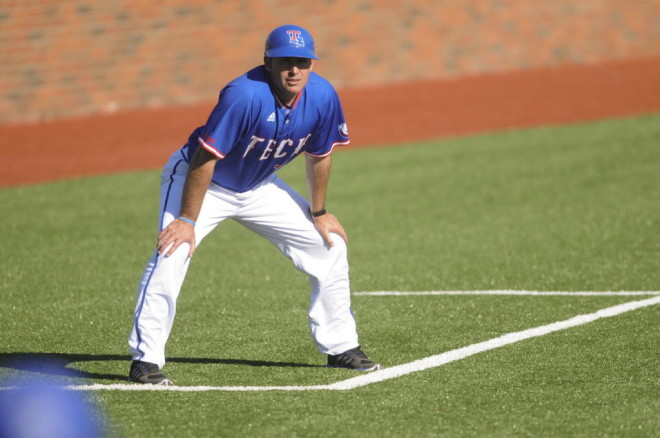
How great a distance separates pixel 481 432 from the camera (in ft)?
16.4

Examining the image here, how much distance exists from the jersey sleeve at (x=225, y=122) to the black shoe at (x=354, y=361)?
55.2 inches

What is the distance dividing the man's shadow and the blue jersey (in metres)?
1.06

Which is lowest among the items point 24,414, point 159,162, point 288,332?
point 159,162

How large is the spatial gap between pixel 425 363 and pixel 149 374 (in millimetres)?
1567

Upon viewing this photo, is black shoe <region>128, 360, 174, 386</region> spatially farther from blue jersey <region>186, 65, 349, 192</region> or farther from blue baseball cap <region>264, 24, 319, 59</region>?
blue baseball cap <region>264, 24, 319, 59</region>

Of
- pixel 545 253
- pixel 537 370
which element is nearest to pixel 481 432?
pixel 537 370

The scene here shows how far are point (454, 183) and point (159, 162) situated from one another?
4.92 metres

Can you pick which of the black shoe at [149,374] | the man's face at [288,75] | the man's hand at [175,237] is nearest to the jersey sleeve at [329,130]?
the man's face at [288,75]

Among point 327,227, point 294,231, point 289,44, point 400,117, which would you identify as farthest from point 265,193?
point 400,117

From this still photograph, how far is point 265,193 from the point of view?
20.5 ft

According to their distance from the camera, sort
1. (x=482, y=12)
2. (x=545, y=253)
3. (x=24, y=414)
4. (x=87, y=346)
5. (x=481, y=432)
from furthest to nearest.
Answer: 1. (x=482, y=12)
2. (x=545, y=253)
3. (x=87, y=346)
4. (x=481, y=432)
5. (x=24, y=414)

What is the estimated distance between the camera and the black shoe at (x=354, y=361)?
6203 mm

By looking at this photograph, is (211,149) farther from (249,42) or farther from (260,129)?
(249,42)

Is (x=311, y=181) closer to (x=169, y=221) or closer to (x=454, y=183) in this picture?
(x=169, y=221)
